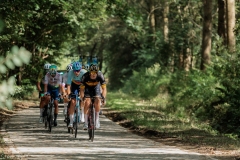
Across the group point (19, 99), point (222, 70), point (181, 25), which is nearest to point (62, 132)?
point (222, 70)

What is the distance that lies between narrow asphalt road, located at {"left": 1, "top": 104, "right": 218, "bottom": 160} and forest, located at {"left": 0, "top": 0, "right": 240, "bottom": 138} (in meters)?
1.81

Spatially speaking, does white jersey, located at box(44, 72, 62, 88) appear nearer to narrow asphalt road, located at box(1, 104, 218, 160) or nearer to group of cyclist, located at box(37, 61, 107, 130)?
group of cyclist, located at box(37, 61, 107, 130)

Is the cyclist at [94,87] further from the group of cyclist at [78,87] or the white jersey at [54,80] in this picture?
the white jersey at [54,80]

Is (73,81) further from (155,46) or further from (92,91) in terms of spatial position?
(155,46)

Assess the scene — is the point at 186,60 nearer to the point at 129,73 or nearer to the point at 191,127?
the point at 129,73

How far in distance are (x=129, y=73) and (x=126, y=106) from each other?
95.8ft

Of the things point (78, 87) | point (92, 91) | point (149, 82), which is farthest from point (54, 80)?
point (149, 82)

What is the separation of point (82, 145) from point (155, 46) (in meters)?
31.7

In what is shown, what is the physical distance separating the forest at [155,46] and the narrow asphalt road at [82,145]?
1.81 m

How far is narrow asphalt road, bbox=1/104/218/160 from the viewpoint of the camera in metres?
11.1

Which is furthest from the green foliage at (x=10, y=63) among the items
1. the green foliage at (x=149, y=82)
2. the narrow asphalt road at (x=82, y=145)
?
the green foliage at (x=149, y=82)

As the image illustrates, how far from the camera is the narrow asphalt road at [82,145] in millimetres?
11117

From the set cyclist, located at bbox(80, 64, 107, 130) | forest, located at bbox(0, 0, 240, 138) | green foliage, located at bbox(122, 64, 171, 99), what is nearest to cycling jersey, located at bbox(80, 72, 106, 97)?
cyclist, located at bbox(80, 64, 107, 130)

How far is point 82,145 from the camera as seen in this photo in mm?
13055
